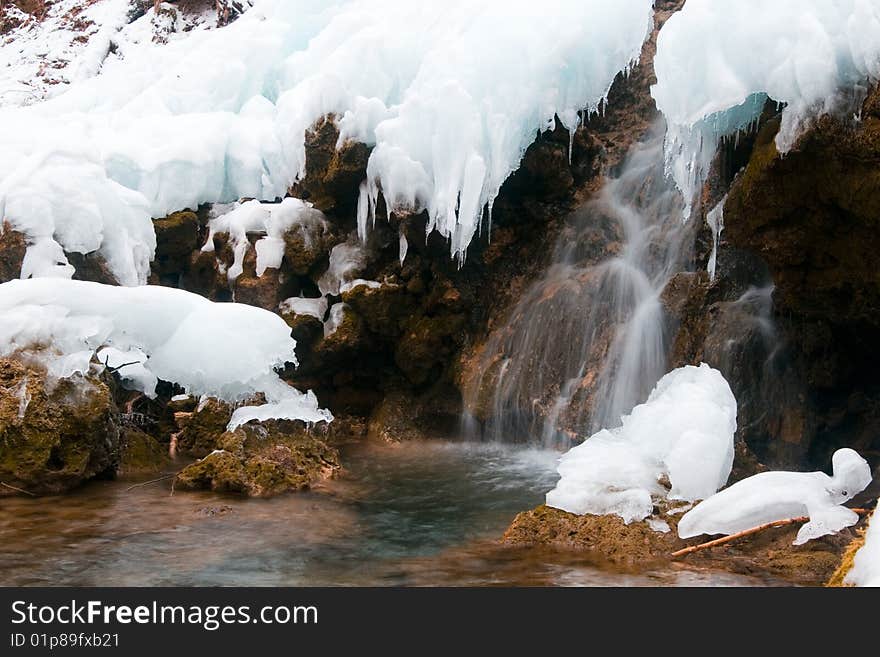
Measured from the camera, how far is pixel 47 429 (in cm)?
657

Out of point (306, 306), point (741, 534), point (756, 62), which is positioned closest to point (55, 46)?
point (306, 306)

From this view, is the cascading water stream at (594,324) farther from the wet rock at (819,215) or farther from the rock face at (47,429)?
the rock face at (47,429)

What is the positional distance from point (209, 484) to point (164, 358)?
4.40 ft

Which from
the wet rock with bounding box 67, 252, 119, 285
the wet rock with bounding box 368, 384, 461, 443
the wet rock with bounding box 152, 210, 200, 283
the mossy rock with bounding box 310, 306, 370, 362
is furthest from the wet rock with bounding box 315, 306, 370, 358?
the wet rock with bounding box 67, 252, 119, 285

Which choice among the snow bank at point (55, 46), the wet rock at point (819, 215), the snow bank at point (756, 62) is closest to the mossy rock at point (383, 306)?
the snow bank at point (756, 62)

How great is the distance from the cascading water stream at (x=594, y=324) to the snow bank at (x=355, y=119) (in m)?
1.24

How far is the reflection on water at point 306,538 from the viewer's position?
15.0 ft

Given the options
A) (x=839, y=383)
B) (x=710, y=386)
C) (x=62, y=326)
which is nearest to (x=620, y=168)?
(x=839, y=383)

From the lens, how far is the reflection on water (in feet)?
15.0

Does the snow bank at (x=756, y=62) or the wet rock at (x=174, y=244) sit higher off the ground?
the snow bank at (x=756, y=62)

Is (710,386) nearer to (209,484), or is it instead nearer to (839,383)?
(839,383)

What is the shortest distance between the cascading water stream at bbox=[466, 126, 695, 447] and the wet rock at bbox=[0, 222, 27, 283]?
564 cm

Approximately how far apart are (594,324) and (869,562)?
6189 mm

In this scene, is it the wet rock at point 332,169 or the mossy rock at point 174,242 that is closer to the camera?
the wet rock at point 332,169
